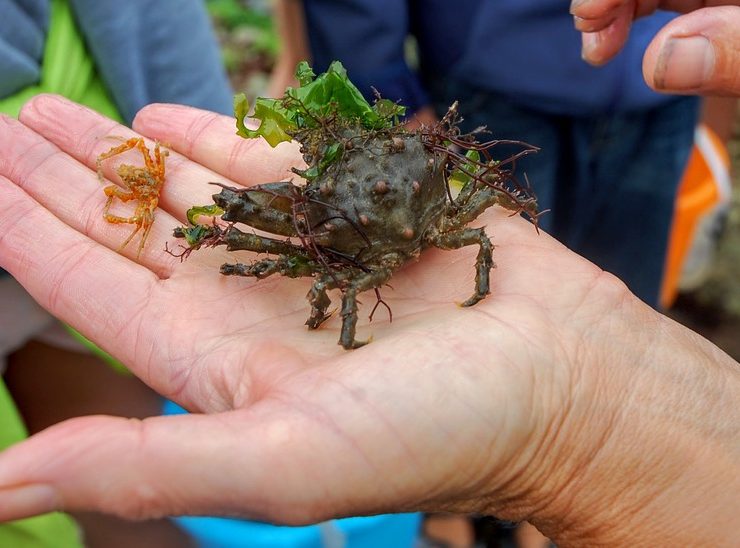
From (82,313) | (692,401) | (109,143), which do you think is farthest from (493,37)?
(82,313)

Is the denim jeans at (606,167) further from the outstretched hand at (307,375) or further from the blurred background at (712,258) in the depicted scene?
the outstretched hand at (307,375)

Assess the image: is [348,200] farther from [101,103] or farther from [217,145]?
[101,103]

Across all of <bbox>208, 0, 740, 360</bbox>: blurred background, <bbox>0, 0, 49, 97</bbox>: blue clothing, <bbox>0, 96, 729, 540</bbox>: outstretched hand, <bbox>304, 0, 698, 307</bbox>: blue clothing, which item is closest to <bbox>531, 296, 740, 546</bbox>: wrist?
<bbox>0, 96, 729, 540</bbox>: outstretched hand

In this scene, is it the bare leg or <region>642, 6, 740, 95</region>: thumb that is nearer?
<region>642, 6, 740, 95</region>: thumb

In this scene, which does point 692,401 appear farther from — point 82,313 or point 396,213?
point 82,313

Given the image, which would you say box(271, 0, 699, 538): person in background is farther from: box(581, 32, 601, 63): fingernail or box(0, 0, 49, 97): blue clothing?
A: box(0, 0, 49, 97): blue clothing

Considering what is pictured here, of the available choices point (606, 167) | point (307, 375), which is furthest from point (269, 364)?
point (606, 167)
